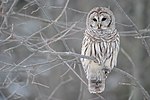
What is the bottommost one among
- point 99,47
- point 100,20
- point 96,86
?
point 96,86

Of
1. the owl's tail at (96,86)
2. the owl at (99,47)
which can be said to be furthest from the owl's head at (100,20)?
the owl's tail at (96,86)

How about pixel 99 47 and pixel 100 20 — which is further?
pixel 100 20

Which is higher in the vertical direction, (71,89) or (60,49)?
(60,49)

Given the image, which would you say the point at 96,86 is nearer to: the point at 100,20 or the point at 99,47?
the point at 99,47

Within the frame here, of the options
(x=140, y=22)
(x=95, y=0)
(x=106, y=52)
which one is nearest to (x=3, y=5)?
(x=106, y=52)

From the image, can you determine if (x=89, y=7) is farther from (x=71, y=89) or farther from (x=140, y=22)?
(x=71, y=89)

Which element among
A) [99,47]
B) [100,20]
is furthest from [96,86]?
[100,20]

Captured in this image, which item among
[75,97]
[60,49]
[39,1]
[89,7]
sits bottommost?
[75,97]

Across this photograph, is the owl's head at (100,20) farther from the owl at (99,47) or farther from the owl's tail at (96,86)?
the owl's tail at (96,86)
